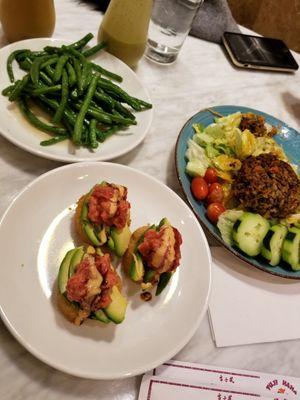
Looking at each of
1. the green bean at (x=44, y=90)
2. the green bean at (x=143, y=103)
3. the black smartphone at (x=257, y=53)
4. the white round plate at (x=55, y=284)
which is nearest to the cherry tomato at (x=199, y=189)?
the white round plate at (x=55, y=284)

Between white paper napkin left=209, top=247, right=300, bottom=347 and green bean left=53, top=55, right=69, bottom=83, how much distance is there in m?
0.85

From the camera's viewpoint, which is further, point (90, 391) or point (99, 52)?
point (99, 52)

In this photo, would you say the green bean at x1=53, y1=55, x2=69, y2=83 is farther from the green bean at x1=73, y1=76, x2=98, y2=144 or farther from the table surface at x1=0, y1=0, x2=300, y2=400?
the table surface at x1=0, y1=0, x2=300, y2=400

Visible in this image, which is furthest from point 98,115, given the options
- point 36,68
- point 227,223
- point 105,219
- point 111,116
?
point 227,223

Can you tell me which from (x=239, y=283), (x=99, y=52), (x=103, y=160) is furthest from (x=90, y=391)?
(x=99, y=52)

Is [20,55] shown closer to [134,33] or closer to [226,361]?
[134,33]

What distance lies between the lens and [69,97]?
1401 mm

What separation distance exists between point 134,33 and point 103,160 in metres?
0.67

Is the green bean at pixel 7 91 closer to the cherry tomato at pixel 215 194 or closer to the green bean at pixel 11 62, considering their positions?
the green bean at pixel 11 62

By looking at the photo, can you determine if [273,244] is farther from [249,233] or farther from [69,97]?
[69,97]

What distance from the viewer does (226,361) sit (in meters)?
1.13

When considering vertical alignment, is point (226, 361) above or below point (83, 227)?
below

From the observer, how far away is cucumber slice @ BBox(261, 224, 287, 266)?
4.18 ft

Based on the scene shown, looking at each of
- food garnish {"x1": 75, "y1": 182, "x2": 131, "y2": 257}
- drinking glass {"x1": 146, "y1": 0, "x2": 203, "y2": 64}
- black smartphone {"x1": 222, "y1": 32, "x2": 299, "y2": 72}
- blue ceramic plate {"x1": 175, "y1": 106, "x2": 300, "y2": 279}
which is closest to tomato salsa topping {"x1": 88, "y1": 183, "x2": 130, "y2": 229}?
food garnish {"x1": 75, "y1": 182, "x2": 131, "y2": 257}
